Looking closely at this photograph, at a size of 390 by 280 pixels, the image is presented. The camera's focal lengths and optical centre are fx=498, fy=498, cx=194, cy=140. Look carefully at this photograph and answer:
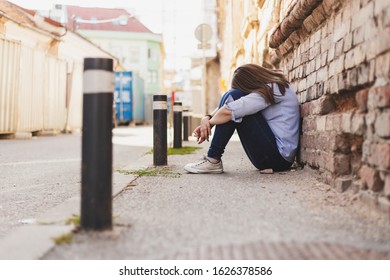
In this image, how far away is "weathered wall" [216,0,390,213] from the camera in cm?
251

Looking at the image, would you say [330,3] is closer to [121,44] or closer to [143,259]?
[143,259]

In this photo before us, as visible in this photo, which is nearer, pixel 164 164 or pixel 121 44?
pixel 164 164

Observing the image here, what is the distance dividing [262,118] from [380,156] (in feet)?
6.10

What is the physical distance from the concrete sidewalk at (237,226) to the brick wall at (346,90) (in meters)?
0.20

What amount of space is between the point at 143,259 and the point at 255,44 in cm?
945

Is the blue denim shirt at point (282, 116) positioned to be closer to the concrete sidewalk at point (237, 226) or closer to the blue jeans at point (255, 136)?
the blue jeans at point (255, 136)

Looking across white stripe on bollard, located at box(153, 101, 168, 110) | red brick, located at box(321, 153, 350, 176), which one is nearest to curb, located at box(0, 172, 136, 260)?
red brick, located at box(321, 153, 350, 176)

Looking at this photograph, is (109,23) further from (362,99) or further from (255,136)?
(362,99)

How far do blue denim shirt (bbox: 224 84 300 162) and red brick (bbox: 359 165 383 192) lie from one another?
5.05 ft

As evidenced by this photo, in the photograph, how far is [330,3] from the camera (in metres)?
3.46

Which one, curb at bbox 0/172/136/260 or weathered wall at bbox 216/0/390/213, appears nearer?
curb at bbox 0/172/136/260

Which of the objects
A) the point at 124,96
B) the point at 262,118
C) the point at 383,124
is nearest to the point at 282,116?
the point at 262,118

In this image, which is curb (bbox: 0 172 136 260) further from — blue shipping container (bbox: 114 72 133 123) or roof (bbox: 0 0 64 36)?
blue shipping container (bbox: 114 72 133 123)
